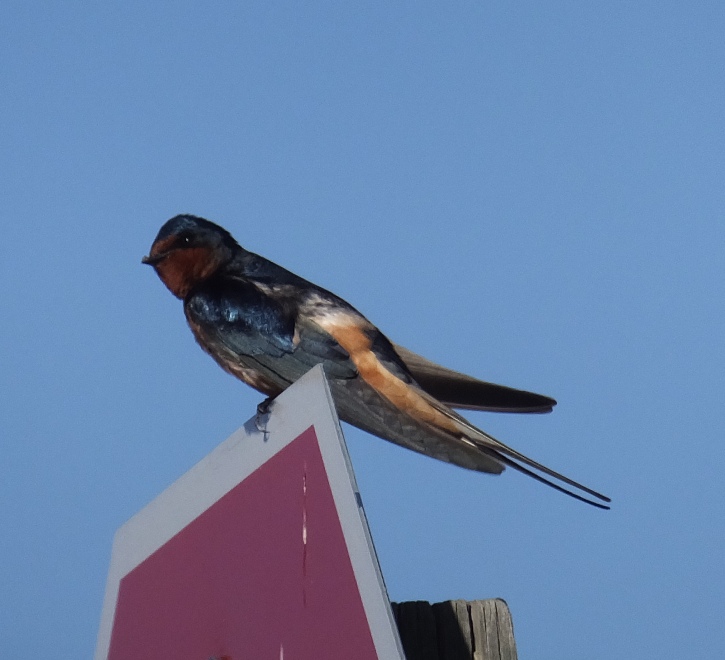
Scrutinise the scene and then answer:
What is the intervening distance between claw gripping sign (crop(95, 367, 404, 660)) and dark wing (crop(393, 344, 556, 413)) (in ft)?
3.10

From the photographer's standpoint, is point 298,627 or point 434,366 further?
point 434,366

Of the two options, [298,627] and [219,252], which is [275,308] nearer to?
[219,252]

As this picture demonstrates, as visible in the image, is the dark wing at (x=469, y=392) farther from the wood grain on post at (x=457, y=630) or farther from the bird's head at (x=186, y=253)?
the wood grain on post at (x=457, y=630)

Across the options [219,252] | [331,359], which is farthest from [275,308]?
[219,252]

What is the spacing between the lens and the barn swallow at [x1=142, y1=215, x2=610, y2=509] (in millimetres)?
1821

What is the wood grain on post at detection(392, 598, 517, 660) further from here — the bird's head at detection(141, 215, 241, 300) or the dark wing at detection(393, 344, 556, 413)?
the bird's head at detection(141, 215, 241, 300)

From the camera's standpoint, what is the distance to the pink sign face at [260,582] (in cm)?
101

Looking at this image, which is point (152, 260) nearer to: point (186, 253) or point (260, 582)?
point (186, 253)

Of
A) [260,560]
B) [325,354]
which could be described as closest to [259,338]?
[325,354]

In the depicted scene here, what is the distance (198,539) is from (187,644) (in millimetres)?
121

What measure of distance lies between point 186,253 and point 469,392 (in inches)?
29.3

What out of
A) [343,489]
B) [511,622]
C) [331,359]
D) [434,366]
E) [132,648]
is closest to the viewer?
[343,489]

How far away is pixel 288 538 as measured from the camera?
1085mm

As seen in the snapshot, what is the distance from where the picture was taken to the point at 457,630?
140cm
